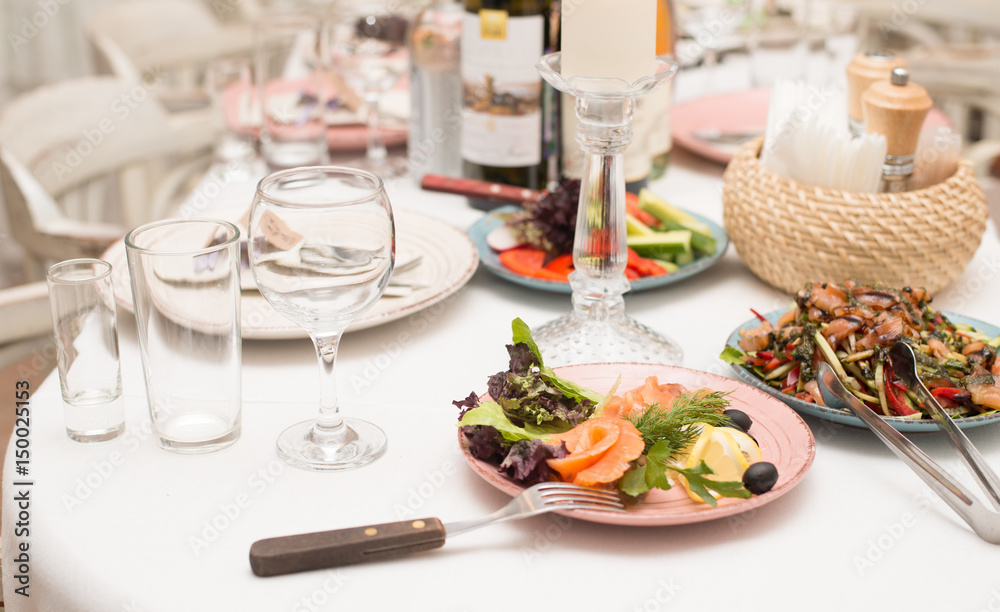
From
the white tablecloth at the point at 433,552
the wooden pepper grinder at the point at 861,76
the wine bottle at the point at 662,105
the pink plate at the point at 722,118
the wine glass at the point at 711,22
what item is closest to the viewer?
the white tablecloth at the point at 433,552

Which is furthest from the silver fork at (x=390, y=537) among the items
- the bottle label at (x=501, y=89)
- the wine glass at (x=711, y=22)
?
the wine glass at (x=711, y=22)

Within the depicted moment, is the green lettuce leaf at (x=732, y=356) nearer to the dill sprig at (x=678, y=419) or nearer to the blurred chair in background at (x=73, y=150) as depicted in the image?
the dill sprig at (x=678, y=419)

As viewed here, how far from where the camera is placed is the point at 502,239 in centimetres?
125

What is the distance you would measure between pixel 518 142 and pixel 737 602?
86 cm

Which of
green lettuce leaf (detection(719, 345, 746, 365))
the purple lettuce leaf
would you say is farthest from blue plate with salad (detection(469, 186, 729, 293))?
the purple lettuce leaf

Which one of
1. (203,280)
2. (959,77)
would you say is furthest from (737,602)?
(959,77)

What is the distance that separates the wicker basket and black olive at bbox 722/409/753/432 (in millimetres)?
340

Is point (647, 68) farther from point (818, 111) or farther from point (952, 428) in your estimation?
point (952, 428)

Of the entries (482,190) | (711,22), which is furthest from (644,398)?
(711,22)

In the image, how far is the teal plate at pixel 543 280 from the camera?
1.14m

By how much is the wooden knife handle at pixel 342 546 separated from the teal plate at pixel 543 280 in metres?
0.50

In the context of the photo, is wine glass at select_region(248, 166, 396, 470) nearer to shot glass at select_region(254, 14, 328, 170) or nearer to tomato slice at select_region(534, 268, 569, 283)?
tomato slice at select_region(534, 268, 569, 283)

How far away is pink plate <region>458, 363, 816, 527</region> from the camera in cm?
69

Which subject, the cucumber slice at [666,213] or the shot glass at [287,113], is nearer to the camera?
the cucumber slice at [666,213]
